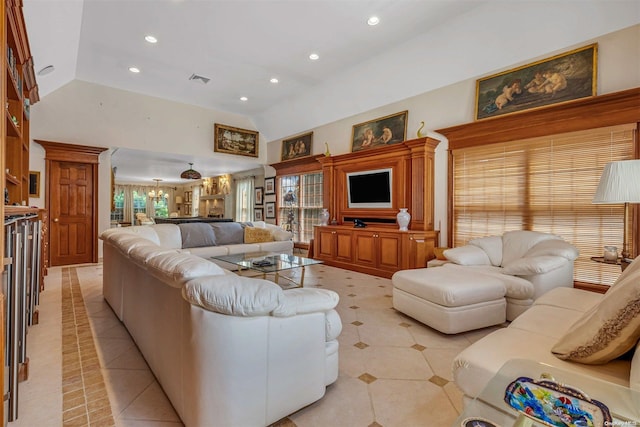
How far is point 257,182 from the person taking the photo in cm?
882

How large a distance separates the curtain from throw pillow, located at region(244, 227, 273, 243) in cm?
365

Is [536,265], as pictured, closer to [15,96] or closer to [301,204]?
[301,204]

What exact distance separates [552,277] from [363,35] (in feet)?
11.9

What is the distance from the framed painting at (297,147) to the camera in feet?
22.9

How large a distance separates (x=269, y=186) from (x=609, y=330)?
7.63 meters

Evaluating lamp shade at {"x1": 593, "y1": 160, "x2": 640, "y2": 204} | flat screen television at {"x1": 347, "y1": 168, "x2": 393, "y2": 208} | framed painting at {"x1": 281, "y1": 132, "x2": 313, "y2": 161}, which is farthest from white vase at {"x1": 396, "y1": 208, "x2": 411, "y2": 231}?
framed painting at {"x1": 281, "y1": 132, "x2": 313, "y2": 161}

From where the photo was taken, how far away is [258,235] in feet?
18.0

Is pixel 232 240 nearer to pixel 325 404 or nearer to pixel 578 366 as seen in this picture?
pixel 325 404

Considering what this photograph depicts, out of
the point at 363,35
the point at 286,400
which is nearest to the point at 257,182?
the point at 363,35

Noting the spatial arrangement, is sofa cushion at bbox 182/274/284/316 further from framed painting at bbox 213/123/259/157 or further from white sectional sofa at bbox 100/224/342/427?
framed painting at bbox 213/123/259/157

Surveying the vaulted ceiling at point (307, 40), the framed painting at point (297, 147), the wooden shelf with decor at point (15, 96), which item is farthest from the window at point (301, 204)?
the wooden shelf with decor at point (15, 96)

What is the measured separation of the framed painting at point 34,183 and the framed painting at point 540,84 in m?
7.29

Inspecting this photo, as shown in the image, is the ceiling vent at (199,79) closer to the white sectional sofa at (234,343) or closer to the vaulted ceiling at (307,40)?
the vaulted ceiling at (307,40)

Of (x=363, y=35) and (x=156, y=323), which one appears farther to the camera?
(x=363, y=35)
